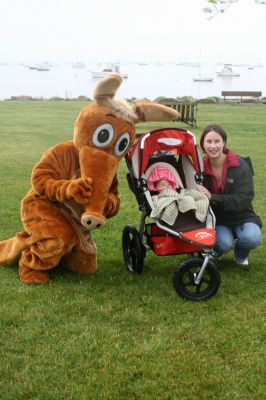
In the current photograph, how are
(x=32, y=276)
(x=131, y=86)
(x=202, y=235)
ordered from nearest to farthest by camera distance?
(x=202, y=235), (x=32, y=276), (x=131, y=86)

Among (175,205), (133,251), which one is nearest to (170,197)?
(175,205)

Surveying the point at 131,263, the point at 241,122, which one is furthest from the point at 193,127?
the point at 131,263

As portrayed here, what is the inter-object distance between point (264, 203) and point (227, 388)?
4.58 metres

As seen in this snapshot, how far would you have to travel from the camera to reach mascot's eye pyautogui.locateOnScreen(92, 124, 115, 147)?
14.4ft

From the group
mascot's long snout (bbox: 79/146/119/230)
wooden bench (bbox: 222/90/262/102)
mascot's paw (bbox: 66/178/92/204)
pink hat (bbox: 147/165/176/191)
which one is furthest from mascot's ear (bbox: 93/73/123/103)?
wooden bench (bbox: 222/90/262/102)

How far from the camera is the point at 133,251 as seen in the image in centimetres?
491

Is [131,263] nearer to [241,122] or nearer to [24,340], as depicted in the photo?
[24,340]

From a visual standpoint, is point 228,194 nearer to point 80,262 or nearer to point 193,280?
point 193,280

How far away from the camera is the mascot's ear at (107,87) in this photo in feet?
14.2

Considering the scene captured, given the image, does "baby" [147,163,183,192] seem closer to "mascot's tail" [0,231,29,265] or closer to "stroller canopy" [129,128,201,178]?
"stroller canopy" [129,128,201,178]

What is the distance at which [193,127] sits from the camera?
645 inches

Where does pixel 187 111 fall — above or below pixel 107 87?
below

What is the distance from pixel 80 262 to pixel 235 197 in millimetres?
1432

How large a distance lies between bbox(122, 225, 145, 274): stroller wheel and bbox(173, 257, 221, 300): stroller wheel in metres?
0.51
